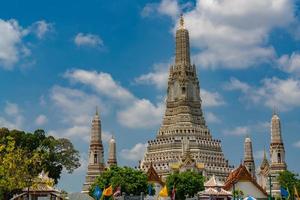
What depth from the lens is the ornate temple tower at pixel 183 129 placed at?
13127cm

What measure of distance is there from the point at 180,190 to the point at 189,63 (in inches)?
2363

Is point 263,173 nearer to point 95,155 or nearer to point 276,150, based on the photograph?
point 276,150

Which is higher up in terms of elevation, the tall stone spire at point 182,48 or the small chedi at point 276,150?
the tall stone spire at point 182,48

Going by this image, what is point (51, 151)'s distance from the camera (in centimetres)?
8944

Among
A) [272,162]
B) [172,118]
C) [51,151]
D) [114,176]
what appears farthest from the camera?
[172,118]

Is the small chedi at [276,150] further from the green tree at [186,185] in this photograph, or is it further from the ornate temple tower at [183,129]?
the green tree at [186,185]

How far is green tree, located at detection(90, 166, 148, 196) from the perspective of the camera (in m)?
82.5

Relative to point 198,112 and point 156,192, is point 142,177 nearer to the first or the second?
point 156,192

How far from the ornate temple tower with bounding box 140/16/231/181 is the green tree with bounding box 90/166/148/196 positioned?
42865mm

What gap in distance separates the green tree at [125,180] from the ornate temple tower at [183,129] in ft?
141

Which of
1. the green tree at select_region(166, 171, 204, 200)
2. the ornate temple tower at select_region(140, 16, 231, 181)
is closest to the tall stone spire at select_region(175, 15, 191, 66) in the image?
the ornate temple tower at select_region(140, 16, 231, 181)

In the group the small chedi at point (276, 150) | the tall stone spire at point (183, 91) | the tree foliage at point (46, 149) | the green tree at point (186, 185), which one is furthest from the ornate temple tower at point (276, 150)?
the tree foliage at point (46, 149)

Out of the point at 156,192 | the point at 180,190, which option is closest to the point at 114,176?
the point at 180,190

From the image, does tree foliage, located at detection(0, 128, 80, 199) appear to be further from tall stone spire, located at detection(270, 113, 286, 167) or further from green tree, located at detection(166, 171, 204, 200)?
tall stone spire, located at detection(270, 113, 286, 167)
